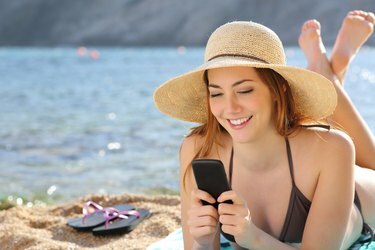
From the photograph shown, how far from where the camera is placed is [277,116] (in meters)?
2.82

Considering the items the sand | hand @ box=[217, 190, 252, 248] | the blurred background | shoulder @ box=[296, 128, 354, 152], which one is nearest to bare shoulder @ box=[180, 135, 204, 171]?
shoulder @ box=[296, 128, 354, 152]

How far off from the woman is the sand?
1.20m

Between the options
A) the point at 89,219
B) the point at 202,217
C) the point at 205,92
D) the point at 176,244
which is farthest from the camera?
the point at 89,219

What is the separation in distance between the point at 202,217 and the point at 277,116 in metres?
0.57

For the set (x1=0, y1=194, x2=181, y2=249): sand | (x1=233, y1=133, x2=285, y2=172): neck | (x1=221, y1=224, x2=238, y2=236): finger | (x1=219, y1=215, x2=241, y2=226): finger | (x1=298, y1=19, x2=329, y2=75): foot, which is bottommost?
(x1=0, y1=194, x2=181, y2=249): sand

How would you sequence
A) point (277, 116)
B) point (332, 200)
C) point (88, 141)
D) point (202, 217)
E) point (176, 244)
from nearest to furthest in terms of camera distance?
point (202, 217)
point (332, 200)
point (277, 116)
point (176, 244)
point (88, 141)

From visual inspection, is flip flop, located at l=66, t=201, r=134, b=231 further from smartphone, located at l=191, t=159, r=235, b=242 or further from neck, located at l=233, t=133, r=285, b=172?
smartphone, located at l=191, t=159, r=235, b=242

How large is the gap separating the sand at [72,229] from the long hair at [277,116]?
1164 millimetres

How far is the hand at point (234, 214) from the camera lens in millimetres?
2457

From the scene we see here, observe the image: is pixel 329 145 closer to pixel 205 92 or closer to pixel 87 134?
pixel 205 92

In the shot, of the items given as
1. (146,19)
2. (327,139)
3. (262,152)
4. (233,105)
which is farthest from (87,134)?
(146,19)

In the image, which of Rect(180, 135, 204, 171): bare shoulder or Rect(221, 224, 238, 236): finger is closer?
Rect(221, 224, 238, 236): finger

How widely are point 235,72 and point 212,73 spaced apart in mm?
122

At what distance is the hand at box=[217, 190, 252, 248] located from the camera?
2.46 m
